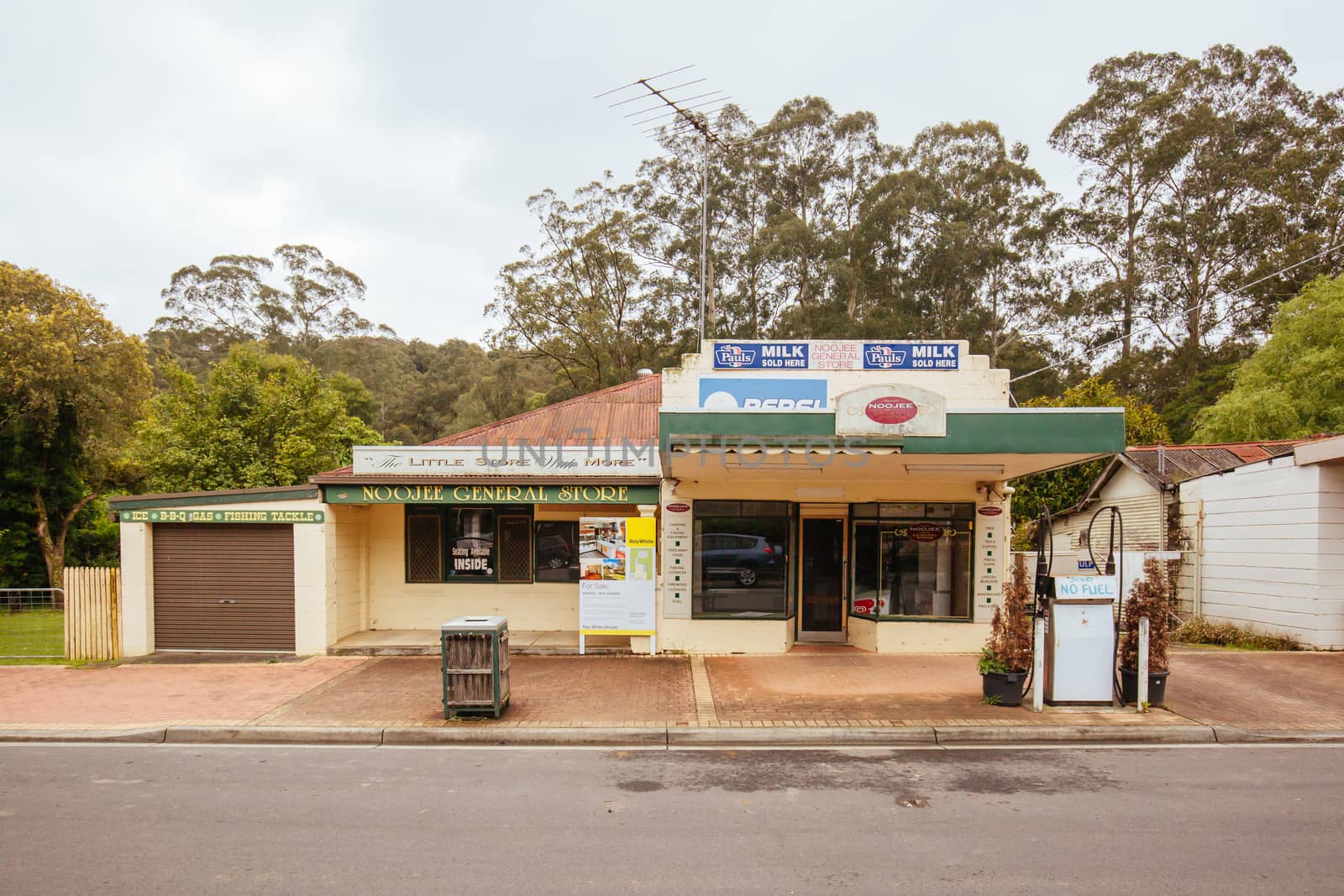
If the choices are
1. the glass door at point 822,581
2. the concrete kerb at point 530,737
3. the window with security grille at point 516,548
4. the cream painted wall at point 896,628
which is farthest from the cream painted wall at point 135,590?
the glass door at point 822,581

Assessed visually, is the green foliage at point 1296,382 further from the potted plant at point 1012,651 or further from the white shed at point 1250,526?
the potted plant at point 1012,651

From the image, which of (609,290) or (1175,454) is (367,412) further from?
(1175,454)

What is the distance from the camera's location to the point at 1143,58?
1441 inches

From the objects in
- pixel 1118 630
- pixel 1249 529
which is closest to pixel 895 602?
pixel 1118 630

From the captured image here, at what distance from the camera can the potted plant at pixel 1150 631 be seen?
8438 millimetres

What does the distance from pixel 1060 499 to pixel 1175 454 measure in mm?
4455

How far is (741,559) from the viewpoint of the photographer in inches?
461

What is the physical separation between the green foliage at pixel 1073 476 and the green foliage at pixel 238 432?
71.0ft

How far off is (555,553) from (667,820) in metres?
7.83

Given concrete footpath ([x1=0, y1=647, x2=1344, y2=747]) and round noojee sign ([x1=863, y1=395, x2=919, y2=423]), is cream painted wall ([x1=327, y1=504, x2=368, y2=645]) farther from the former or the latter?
round noojee sign ([x1=863, y1=395, x2=919, y2=423])

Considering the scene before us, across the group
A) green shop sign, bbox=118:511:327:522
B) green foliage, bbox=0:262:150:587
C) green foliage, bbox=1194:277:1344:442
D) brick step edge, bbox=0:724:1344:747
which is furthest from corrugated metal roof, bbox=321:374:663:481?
green foliage, bbox=1194:277:1344:442

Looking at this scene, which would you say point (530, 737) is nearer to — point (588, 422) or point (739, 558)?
point (739, 558)

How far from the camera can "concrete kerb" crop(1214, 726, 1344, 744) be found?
7.67 m

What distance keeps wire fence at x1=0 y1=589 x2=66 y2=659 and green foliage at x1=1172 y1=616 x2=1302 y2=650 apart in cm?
1842
